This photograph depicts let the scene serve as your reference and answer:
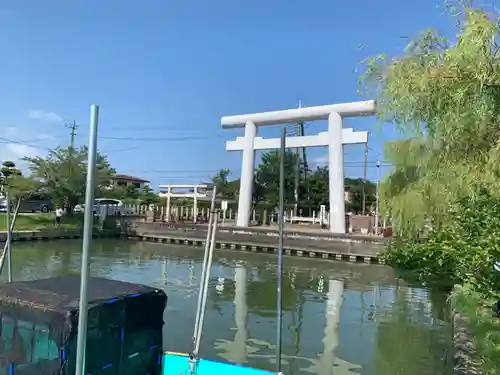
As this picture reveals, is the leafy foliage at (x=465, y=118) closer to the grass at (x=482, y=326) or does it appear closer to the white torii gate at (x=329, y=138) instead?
the grass at (x=482, y=326)

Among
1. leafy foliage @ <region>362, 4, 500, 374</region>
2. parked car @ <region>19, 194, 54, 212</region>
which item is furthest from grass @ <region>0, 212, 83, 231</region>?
leafy foliage @ <region>362, 4, 500, 374</region>

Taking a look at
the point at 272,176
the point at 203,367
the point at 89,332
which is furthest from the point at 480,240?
the point at 272,176

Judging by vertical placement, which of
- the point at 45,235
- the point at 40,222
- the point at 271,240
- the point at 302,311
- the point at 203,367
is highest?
the point at 40,222

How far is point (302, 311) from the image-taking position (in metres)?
10.6

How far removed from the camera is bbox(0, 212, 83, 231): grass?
25.2 meters

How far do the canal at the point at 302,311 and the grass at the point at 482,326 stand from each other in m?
0.64

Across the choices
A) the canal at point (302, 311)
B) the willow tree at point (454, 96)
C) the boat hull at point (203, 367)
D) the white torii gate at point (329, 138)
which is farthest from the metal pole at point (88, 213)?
the white torii gate at point (329, 138)

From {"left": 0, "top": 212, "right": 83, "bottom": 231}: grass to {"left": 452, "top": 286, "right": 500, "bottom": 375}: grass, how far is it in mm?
21922

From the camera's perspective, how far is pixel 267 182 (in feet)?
132

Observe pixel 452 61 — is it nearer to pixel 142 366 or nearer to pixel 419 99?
pixel 419 99

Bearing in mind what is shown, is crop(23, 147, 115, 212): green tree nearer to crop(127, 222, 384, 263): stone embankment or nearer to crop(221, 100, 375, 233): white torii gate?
crop(127, 222, 384, 263): stone embankment

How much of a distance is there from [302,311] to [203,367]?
6420 mm

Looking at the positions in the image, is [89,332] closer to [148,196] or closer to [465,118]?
[465,118]

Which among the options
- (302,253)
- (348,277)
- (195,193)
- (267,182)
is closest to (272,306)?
(348,277)
